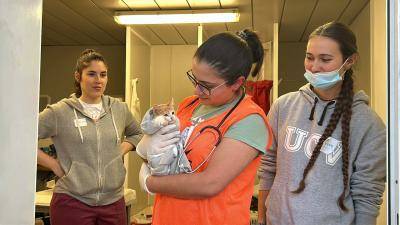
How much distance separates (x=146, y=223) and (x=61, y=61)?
274 cm

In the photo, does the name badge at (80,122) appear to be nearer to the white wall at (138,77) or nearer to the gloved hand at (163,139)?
the gloved hand at (163,139)

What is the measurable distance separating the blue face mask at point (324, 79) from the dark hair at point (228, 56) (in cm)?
38

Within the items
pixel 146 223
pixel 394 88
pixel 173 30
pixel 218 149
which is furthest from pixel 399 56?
pixel 173 30

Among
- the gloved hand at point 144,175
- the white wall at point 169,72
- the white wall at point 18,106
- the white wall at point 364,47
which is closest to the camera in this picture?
the white wall at point 18,106

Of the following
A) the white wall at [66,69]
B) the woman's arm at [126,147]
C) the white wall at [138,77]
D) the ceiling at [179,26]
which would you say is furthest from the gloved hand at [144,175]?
the white wall at [66,69]

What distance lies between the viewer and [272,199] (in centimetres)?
143

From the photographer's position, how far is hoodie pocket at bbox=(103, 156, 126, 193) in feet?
7.16

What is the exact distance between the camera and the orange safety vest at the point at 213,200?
3.43ft

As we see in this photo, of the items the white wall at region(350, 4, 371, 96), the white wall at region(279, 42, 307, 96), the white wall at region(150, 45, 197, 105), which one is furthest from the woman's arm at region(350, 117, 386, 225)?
the white wall at region(150, 45, 197, 105)

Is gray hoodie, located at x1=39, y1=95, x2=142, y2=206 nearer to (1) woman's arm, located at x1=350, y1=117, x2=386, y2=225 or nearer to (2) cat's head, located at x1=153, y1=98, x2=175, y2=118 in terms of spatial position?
(2) cat's head, located at x1=153, y1=98, x2=175, y2=118

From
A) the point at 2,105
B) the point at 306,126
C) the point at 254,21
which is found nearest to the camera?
the point at 2,105

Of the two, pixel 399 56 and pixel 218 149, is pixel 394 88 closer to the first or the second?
pixel 399 56

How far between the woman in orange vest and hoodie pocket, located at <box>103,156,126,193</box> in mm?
1104

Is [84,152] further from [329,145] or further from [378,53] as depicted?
[378,53]
